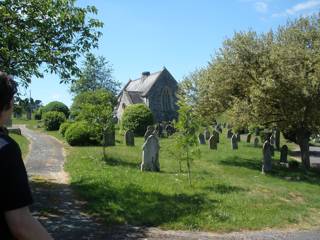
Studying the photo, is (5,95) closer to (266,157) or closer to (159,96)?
(266,157)

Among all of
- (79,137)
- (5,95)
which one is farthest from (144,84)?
(5,95)

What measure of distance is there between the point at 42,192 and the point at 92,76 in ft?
195

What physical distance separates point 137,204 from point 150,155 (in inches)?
255

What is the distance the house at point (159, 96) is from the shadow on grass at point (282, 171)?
35.5 m

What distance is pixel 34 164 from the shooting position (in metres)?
19.1

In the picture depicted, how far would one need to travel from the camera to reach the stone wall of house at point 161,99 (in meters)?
61.3

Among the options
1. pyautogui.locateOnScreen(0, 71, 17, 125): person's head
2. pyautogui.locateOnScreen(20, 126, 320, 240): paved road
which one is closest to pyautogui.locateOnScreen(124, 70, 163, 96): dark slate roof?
pyautogui.locateOnScreen(20, 126, 320, 240): paved road

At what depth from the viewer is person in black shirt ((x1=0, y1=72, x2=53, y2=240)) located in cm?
246

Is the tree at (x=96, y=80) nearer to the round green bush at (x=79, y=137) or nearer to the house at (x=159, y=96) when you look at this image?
the house at (x=159, y=96)

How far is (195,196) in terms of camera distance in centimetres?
1316

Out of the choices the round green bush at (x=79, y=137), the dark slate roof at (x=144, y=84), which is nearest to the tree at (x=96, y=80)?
the dark slate roof at (x=144, y=84)

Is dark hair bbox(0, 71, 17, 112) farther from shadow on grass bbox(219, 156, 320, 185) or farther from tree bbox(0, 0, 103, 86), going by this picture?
shadow on grass bbox(219, 156, 320, 185)

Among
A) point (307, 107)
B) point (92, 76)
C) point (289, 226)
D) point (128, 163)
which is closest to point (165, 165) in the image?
point (128, 163)

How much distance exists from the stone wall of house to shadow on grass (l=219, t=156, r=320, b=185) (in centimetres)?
3536
